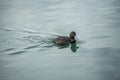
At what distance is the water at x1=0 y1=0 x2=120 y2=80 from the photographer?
1063 centimetres

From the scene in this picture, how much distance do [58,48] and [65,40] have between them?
42 centimetres

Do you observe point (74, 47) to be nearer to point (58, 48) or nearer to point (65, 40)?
point (65, 40)

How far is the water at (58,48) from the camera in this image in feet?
34.9

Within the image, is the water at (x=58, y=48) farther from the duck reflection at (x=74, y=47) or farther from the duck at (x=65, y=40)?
the duck at (x=65, y=40)

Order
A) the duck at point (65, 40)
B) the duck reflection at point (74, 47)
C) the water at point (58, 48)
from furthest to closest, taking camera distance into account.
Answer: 1. the duck at point (65, 40)
2. the duck reflection at point (74, 47)
3. the water at point (58, 48)

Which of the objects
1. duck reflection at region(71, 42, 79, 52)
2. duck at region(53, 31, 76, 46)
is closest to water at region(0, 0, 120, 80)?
duck reflection at region(71, 42, 79, 52)

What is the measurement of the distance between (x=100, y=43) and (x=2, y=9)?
8037 mm

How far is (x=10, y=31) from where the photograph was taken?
14516 millimetres

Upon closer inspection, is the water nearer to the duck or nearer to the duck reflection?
the duck reflection

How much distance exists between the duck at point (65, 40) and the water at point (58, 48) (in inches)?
7.2

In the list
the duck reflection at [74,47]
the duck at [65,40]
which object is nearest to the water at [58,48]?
the duck reflection at [74,47]

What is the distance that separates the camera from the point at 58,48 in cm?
1266

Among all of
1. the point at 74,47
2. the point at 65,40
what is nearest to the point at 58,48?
the point at 65,40

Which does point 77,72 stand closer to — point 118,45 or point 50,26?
point 118,45
